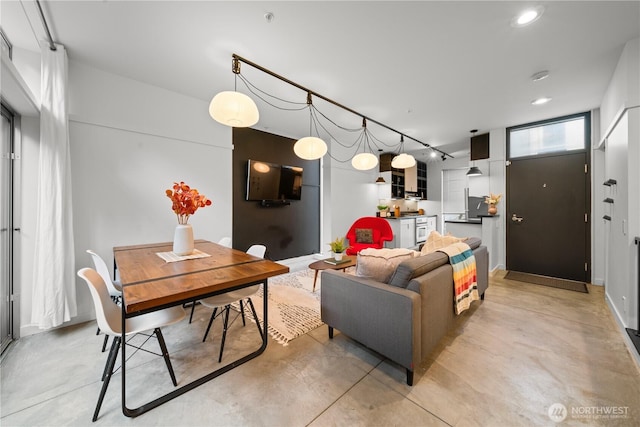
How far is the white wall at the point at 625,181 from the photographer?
2166 millimetres

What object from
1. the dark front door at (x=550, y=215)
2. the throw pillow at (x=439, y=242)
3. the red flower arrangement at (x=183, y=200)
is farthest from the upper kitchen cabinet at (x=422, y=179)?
the red flower arrangement at (x=183, y=200)

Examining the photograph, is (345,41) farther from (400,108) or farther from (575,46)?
(575,46)

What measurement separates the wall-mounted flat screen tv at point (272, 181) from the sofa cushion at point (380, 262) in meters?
2.77

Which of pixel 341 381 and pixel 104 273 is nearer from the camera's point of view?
pixel 341 381

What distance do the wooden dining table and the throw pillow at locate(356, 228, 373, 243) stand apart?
3.11 meters

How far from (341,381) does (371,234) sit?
3492mm

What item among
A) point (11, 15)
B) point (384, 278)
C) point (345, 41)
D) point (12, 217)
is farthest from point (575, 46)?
point (12, 217)

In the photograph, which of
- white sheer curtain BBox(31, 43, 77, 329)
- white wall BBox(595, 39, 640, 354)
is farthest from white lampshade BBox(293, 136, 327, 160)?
white wall BBox(595, 39, 640, 354)

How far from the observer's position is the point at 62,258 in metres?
2.25

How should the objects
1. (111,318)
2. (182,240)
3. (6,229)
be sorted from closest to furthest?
(111,318) < (6,229) < (182,240)

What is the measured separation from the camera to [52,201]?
221 centimetres

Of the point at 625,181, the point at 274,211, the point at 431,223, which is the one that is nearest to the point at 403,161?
the point at 625,181

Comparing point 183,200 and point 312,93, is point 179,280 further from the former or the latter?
point 312,93

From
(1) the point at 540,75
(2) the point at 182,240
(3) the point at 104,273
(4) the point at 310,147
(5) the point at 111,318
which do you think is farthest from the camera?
(4) the point at 310,147
